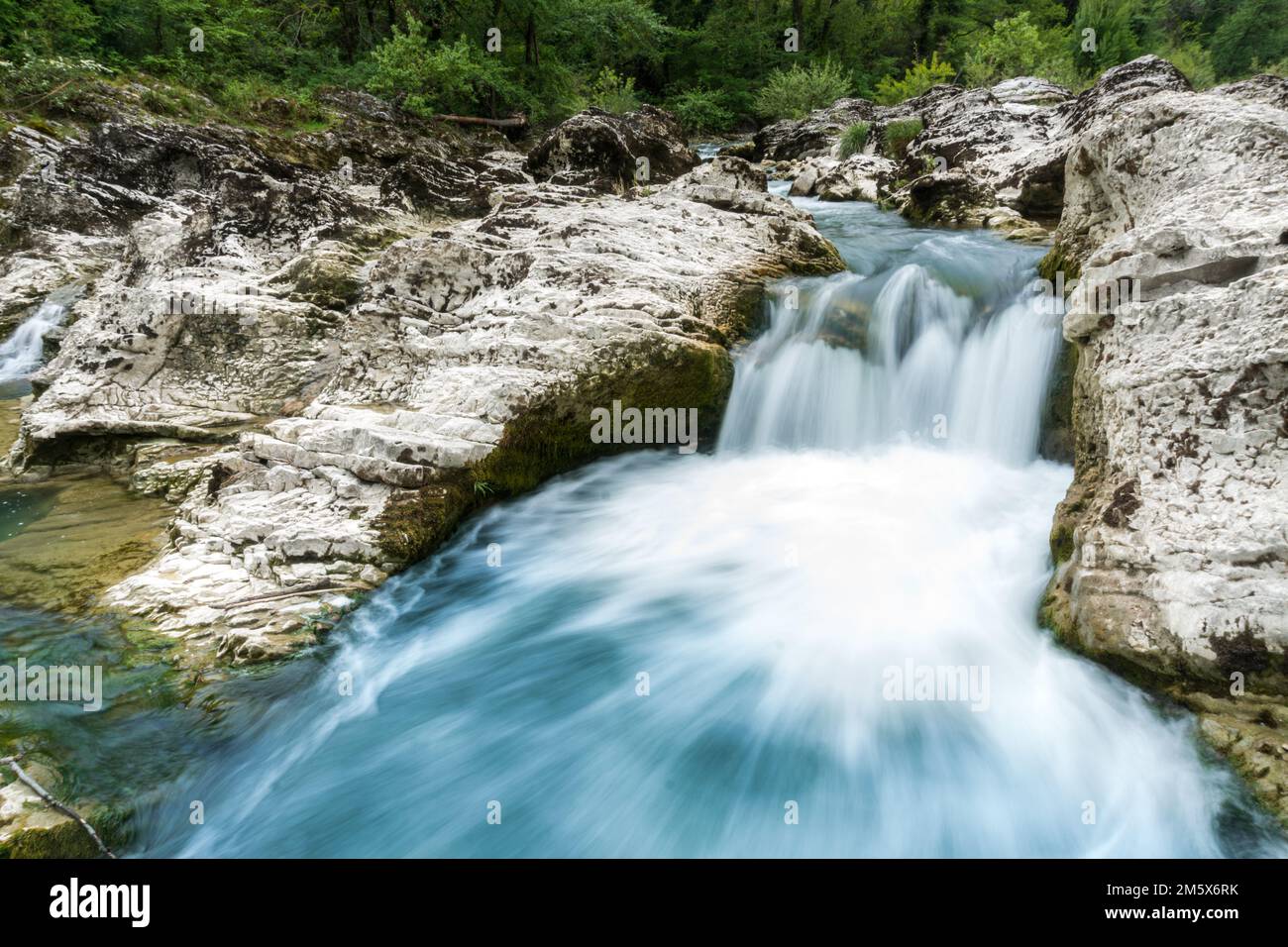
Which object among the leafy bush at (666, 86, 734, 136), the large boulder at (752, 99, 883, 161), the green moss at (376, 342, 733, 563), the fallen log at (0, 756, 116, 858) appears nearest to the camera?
the fallen log at (0, 756, 116, 858)

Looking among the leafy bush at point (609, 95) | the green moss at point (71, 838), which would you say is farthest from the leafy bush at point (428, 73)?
the green moss at point (71, 838)

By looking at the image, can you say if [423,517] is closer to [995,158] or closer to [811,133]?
[995,158]

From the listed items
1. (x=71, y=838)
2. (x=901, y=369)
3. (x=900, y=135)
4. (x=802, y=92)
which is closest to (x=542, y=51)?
(x=802, y=92)

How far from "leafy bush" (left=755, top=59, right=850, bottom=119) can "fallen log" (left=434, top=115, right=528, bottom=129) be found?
13761 millimetres

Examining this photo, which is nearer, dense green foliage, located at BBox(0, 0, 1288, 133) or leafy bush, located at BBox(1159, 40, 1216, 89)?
dense green foliage, located at BBox(0, 0, 1288, 133)

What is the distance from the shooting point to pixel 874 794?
3.11 meters

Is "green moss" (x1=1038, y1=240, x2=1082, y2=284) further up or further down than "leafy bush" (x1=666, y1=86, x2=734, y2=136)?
further down

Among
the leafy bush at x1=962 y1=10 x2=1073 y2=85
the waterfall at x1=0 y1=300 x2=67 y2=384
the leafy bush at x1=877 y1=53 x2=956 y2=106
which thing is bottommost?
the waterfall at x1=0 y1=300 x2=67 y2=384

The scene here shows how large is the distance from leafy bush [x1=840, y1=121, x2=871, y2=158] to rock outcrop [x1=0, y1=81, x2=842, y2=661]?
9.73 meters

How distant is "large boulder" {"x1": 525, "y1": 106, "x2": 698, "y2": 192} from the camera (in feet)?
35.8

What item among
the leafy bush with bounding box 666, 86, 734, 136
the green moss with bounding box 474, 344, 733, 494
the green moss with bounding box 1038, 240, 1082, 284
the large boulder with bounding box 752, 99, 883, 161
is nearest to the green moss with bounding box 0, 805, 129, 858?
the green moss with bounding box 474, 344, 733, 494

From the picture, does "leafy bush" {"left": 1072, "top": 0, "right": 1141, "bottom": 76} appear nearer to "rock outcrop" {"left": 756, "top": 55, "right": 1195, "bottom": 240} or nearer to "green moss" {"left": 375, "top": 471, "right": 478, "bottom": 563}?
"rock outcrop" {"left": 756, "top": 55, "right": 1195, "bottom": 240}

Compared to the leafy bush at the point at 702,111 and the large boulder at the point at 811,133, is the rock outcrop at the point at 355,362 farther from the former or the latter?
the leafy bush at the point at 702,111

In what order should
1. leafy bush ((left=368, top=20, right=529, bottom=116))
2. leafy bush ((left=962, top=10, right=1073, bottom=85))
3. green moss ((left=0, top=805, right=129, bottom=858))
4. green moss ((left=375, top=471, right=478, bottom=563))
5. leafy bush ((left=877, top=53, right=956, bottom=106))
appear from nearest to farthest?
1. green moss ((left=0, top=805, right=129, bottom=858))
2. green moss ((left=375, top=471, right=478, bottom=563))
3. leafy bush ((left=368, top=20, right=529, bottom=116))
4. leafy bush ((left=962, top=10, right=1073, bottom=85))
5. leafy bush ((left=877, top=53, right=956, bottom=106))
